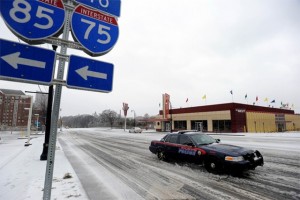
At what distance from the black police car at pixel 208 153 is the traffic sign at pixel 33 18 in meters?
6.06

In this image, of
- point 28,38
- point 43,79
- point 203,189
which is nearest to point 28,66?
point 43,79

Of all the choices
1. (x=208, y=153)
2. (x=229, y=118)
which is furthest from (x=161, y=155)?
(x=229, y=118)

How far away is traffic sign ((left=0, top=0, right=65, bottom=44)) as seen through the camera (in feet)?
6.76

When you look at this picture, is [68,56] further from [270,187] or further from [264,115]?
[264,115]

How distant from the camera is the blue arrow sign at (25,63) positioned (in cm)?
192

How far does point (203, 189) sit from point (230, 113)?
3610 cm

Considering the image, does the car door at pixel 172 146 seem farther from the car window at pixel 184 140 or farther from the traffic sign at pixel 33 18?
the traffic sign at pixel 33 18

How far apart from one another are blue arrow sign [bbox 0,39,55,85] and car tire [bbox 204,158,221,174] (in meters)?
6.08

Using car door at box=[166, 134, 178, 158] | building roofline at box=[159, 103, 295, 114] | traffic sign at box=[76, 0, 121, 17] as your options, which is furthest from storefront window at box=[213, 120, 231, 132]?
traffic sign at box=[76, 0, 121, 17]

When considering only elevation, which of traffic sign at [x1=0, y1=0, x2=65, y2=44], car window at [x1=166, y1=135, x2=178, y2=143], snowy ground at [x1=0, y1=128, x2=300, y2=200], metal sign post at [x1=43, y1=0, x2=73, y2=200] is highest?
traffic sign at [x1=0, y1=0, x2=65, y2=44]

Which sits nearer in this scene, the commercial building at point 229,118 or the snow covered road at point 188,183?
the snow covered road at point 188,183

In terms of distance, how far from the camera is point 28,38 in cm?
214

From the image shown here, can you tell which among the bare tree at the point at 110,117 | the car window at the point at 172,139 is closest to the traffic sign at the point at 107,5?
the car window at the point at 172,139

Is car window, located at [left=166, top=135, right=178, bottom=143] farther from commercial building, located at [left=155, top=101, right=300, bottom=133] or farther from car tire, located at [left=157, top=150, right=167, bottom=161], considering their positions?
commercial building, located at [left=155, top=101, right=300, bottom=133]
